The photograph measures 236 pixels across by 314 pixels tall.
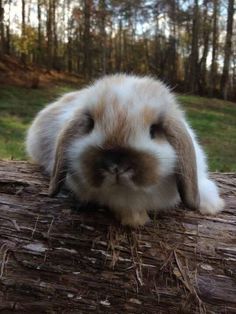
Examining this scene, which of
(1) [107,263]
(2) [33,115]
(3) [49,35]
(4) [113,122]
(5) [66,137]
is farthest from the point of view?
(3) [49,35]

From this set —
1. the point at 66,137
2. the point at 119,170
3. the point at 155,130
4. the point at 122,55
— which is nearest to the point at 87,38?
the point at 122,55

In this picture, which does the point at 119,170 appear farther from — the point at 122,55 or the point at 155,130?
the point at 122,55

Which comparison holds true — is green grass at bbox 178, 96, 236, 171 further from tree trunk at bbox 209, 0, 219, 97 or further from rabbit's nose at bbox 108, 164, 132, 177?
tree trunk at bbox 209, 0, 219, 97

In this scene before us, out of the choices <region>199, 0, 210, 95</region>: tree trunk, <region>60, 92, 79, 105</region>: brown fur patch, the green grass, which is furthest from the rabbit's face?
<region>199, 0, 210, 95</region>: tree trunk

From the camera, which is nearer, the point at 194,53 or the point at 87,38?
the point at 194,53

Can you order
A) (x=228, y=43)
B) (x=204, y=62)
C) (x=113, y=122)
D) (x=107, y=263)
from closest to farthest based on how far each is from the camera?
1. (x=113, y=122)
2. (x=107, y=263)
3. (x=228, y=43)
4. (x=204, y=62)

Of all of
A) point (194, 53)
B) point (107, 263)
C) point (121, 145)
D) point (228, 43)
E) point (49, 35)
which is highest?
point (49, 35)

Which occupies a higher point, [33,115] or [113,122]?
[113,122]
